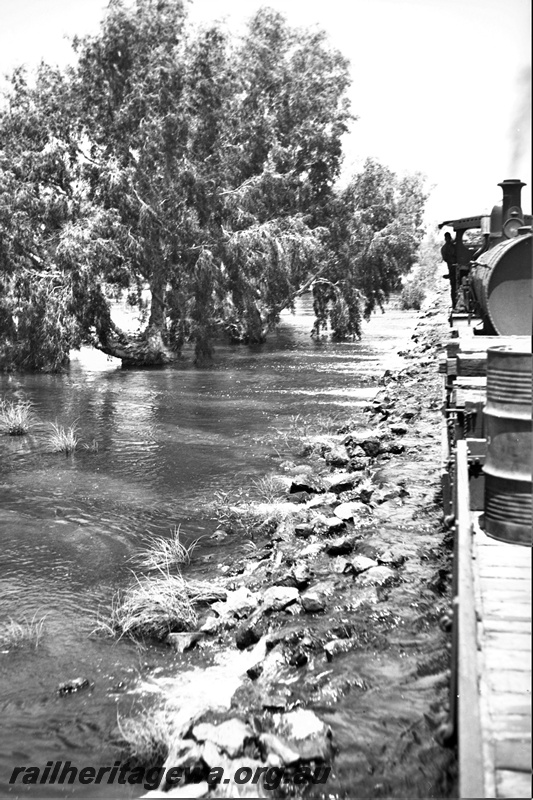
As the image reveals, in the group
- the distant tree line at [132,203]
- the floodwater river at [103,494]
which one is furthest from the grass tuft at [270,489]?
the distant tree line at [132,203]

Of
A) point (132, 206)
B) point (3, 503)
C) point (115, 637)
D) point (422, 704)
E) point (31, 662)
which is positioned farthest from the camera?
point (132, 206)

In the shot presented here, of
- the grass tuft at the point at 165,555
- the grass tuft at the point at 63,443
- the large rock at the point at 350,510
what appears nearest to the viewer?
the grass tuft at the point at 165,555

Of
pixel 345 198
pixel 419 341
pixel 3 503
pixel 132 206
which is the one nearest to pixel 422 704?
pixel 3 503

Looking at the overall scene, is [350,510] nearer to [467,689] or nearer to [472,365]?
[472,365]

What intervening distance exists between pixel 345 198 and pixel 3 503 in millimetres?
24267

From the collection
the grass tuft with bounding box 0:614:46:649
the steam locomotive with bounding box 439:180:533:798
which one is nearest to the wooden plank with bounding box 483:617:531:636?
the steam locomotive with bounding box 439:180:533:798

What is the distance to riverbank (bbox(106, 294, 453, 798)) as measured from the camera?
368cm

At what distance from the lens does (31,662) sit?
5191mm

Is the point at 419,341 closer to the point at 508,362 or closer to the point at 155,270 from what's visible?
the point at 155,270

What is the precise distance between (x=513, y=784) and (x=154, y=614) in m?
3.42

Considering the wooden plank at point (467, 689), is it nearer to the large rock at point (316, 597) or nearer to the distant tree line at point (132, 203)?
the large rock at point (316, 597)

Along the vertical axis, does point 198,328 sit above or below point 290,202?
below

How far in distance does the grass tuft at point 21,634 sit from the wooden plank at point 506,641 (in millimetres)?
3365

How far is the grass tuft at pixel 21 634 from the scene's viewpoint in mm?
5438
